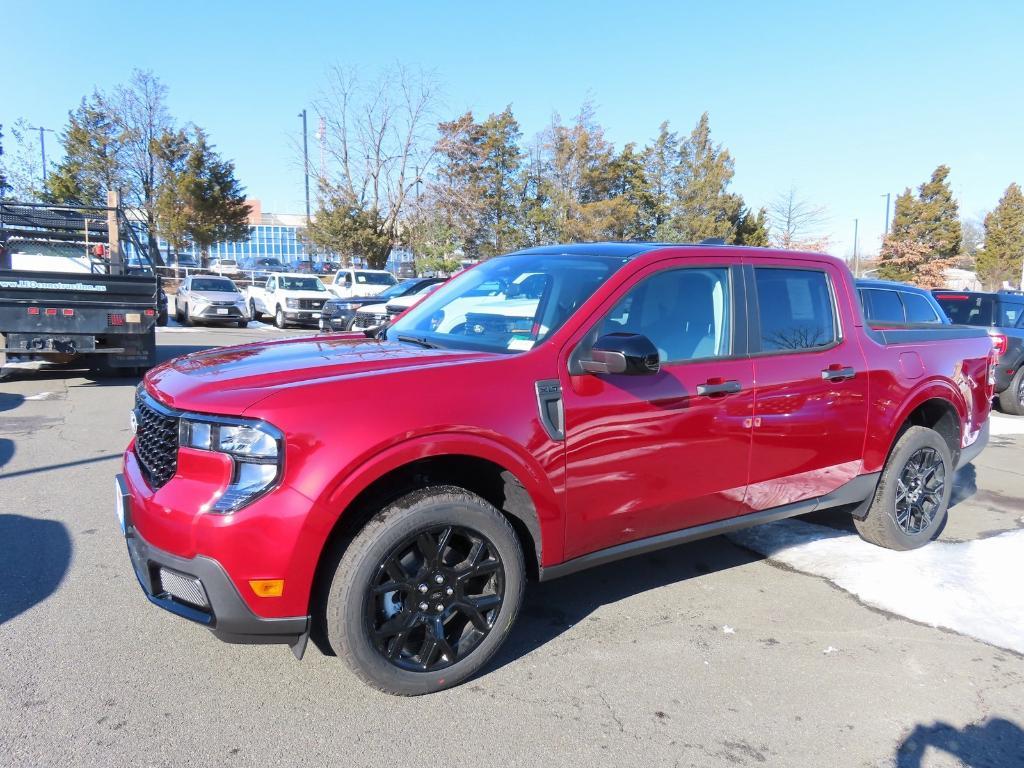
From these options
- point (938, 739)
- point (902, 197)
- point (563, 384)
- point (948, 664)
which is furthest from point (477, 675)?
point (902, 197)

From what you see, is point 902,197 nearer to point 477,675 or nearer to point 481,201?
point 481,201

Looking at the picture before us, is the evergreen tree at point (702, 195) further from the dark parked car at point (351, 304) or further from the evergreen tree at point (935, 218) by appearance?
the dark parked car at point (351, 304)

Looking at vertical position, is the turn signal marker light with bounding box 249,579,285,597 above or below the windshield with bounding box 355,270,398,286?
below

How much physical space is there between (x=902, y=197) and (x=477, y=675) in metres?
44.8

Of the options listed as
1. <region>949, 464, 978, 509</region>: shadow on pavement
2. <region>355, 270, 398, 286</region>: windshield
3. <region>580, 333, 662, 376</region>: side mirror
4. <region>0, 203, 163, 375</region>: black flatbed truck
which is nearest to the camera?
<region>580, 333, 662, 376</region>: side mirror

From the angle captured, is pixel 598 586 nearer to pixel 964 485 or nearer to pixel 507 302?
pixel 507 302

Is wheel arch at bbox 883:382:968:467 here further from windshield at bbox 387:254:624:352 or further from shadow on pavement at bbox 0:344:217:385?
shadow on pavement at bbox 0:344:217:385

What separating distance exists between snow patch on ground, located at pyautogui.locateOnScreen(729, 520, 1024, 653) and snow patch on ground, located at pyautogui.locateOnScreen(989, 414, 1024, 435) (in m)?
4.88

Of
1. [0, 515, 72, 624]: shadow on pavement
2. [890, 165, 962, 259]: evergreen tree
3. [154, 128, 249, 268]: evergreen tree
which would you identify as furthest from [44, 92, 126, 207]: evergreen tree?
[890, 165, 962, 259]: evergreen tree

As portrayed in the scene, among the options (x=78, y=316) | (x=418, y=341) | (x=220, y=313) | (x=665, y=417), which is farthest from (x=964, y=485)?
(x=220, y=313)

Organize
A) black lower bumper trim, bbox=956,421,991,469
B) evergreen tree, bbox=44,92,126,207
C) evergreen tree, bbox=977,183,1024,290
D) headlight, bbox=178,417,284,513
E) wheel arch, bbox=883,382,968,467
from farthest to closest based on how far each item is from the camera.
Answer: evergreen tree, bbox=977,183,1024,290, evergreen tree, bbox=44,92,126,207, black lower bumper trim, bbox=956,421,991,469, wheel arch, bbox=883,382,968,467, headlight, bbox=178,417,284,513

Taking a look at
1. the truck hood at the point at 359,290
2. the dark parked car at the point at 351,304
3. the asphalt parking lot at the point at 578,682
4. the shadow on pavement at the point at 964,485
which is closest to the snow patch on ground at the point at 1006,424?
the shadow on pavement at the point at 964,485

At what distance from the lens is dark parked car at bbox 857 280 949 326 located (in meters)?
8.56

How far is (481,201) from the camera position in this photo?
36.6m
